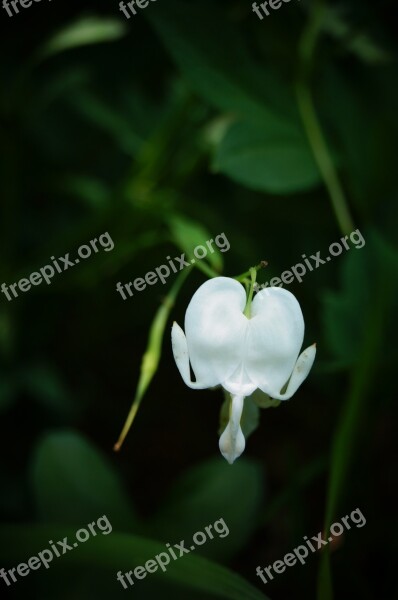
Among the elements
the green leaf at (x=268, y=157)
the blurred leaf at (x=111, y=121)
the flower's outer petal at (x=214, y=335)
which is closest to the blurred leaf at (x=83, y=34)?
the blurred leaf at (x=111, y=121)

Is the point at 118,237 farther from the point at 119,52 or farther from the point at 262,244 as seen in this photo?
the point at 119,52

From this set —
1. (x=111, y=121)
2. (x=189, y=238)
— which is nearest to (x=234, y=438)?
(x=189, y=238)

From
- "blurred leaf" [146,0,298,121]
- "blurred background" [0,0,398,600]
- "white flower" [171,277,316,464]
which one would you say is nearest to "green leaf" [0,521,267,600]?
"blurred background" [0,0,398,600]

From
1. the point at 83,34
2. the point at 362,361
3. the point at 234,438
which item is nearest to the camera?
the point at 234,438

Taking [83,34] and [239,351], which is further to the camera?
[83,34]

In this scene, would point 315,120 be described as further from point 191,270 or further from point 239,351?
point 239,351

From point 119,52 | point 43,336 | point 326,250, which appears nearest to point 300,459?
point 326,250

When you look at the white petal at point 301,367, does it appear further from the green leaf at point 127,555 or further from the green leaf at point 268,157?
the green leaf at point 268,157

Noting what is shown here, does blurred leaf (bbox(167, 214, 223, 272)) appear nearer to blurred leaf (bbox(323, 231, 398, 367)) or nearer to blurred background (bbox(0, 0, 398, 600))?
blurred background (bbox(0, 0, 398, 600))
